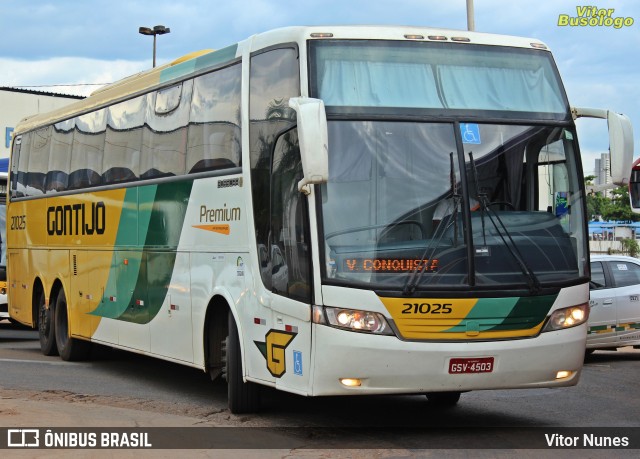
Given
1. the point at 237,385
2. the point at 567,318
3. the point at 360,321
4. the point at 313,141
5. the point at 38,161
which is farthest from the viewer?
the point at 38,161

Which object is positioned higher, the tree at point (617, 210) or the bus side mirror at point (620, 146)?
the bus side mirror at point (620, 146)

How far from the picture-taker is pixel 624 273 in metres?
18.4

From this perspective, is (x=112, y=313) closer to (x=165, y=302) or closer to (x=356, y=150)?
(x=165, y=302)

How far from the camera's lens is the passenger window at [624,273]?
60.1 feet

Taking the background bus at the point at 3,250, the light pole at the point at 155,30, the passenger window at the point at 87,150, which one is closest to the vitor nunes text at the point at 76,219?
the passenger window at the point at 87,150

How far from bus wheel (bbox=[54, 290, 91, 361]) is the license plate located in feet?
29.6

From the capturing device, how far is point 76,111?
56.7 ft

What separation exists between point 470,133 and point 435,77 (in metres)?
0.62

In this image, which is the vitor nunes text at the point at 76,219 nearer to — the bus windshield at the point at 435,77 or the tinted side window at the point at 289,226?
the tinted side window at the point at 289,226

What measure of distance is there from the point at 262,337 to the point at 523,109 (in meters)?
3.11

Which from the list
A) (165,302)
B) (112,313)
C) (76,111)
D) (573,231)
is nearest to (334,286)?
(573,231)

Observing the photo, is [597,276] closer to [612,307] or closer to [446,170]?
[612,307]

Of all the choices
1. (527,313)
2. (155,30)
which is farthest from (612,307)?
(155,30)

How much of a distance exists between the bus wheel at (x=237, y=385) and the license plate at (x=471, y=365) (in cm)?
253
